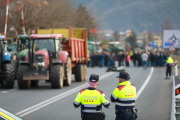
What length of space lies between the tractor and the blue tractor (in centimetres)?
41

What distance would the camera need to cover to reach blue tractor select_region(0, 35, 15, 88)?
17.6 m

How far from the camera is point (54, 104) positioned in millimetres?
12961

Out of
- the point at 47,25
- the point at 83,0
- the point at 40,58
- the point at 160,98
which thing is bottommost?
the point at 160,98

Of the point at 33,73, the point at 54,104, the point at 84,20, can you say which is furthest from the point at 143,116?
the point at 84,20

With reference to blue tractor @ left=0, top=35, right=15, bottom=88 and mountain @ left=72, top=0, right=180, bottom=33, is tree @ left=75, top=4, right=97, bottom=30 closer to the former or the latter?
mountain @ left=72, top=0, right=180, bottom=33

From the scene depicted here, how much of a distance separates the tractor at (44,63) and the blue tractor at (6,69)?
16.1 inches

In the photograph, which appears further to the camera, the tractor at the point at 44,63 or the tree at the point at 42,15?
the tree at the point at 42,15

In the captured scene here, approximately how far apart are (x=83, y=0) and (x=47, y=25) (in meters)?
42.1

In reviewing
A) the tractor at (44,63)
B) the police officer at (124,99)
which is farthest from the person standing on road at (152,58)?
the police officer at (124,99)

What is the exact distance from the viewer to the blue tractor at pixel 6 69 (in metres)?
17.6

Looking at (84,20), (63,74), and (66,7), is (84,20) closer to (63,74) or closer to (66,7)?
(66,7)

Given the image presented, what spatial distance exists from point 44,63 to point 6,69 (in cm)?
173

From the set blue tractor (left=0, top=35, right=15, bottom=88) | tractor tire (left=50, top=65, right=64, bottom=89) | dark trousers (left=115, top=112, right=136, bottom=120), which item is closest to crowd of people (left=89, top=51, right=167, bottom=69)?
blue tractor (left=0, top=35, right=15, bottom=88)

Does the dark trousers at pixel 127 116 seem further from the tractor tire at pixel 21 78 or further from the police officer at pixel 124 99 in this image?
the tractor tire at pixel 21 78
